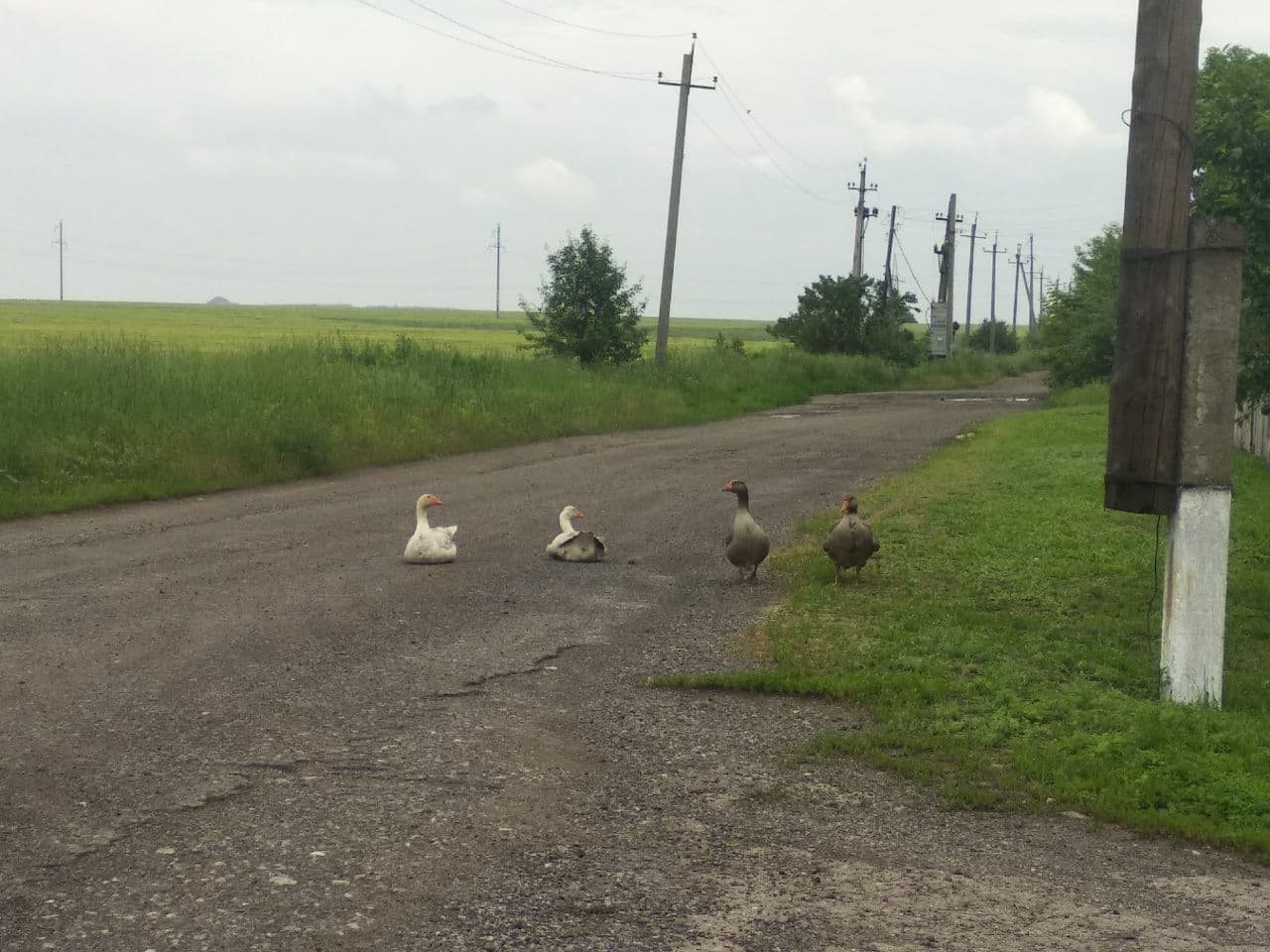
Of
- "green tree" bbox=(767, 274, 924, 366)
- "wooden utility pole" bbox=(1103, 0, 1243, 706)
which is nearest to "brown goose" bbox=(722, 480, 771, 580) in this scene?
"wooden utility pole" bbox=(1103, 0, 1243, 706)

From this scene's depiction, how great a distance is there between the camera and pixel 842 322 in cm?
5425

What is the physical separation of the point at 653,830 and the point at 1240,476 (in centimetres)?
1589

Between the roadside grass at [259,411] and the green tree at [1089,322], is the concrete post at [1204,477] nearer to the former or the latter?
the roadside grass at [259,411]

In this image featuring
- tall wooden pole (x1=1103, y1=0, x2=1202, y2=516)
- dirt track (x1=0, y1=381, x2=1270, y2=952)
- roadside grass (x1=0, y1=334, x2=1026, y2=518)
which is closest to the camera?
dirt track (x1=0, y1=381, x2=1270, y2=952)

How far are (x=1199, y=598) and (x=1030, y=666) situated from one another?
1087 millimetres

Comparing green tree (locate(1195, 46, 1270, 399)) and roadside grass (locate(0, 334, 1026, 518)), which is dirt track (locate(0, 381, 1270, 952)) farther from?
roadside grass (locate(0, 334, 1026, 518))

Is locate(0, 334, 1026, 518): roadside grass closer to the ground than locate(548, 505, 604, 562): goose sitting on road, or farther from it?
farther from it

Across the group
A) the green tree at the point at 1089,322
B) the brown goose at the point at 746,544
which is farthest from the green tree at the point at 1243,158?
the green tree at the point at 1089,322

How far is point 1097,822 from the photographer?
5.84 metres

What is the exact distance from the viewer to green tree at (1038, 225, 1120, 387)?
41750 mm

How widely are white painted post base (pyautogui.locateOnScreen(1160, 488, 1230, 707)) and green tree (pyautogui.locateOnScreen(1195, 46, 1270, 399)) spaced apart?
7.98 ft

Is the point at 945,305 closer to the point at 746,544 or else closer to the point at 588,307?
the point at 588,307

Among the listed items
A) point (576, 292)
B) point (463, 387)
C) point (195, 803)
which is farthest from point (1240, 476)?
point (576, 292)

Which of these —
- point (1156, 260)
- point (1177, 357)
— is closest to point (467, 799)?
point (1177, 357)
